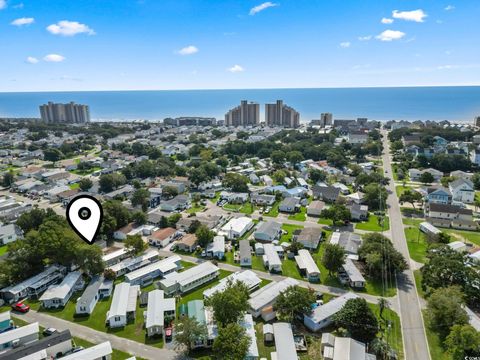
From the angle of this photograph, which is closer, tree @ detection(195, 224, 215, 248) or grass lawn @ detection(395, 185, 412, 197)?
tree @ detection(195, 224, 215, 248)

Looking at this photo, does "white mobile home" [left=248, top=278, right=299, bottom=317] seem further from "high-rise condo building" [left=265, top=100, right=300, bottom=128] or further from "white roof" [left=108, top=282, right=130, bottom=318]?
"high-rise condo building" [left=265, top=100, right=300, bottom=128]

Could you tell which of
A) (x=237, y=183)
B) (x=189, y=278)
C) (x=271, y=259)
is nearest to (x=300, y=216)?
(x=237, y=183)

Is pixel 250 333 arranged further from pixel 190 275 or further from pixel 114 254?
pixel 114 254

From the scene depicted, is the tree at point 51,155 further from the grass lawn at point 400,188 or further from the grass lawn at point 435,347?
the grass lawn at point 435,347

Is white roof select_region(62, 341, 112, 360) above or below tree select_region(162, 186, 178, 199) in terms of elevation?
below

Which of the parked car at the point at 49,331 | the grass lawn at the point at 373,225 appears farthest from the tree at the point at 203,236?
the grass lawn at the point at 373,225

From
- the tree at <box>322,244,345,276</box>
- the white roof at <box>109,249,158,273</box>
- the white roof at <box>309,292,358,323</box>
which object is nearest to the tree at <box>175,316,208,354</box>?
the white roof at <box>309,292,358,323</box>
